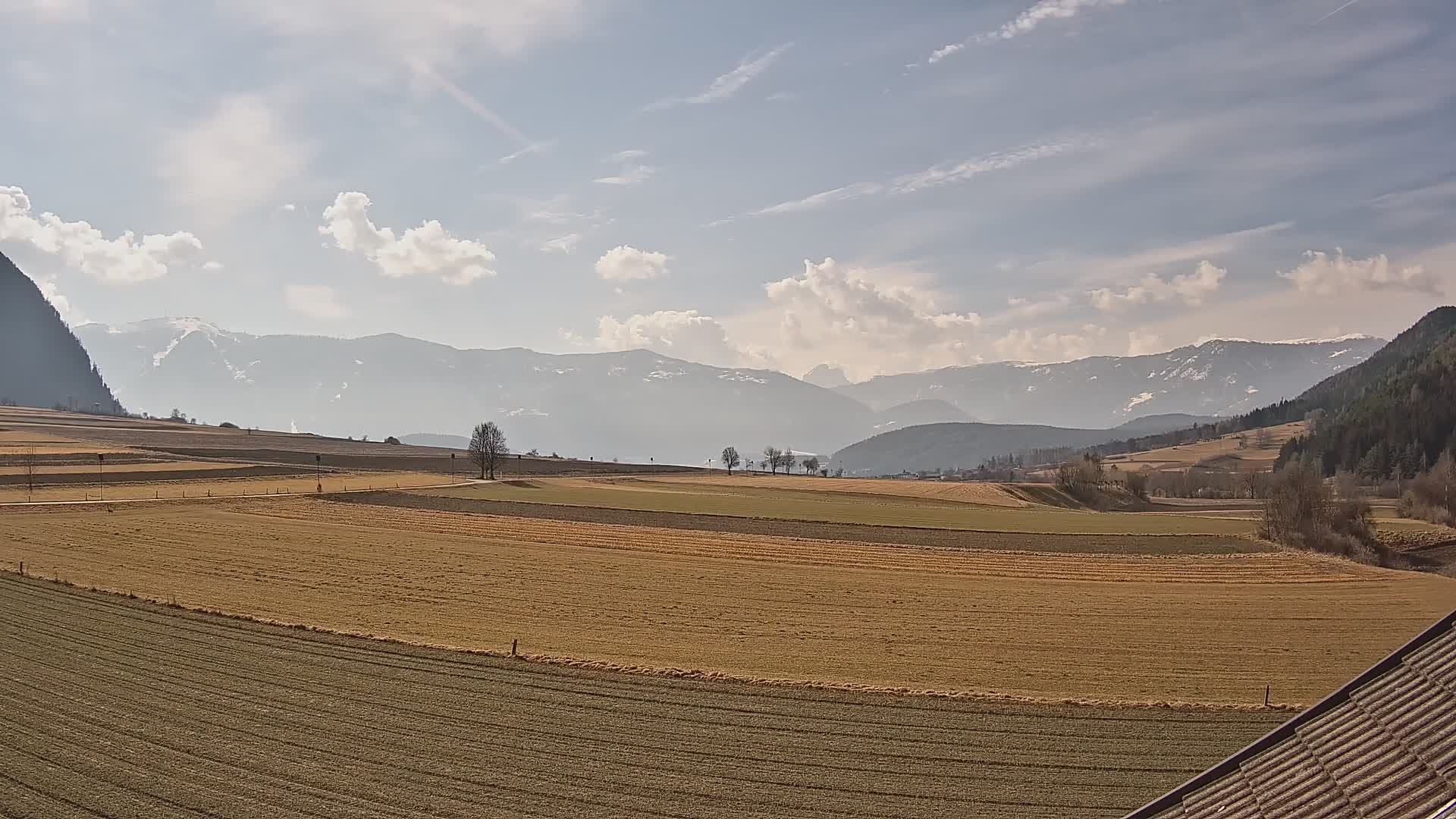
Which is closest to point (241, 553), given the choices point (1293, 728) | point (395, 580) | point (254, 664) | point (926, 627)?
point (395, 580)

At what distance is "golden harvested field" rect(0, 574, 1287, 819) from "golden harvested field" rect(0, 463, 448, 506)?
64633mm

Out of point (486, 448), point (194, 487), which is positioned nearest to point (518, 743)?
point (194, 487)

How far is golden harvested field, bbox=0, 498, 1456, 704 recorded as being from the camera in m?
28.3

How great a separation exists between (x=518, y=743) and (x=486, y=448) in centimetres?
11381

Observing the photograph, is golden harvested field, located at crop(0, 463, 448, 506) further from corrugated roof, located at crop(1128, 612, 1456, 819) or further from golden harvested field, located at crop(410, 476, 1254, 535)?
corrugated roof, located at crop(1128, 612, 1456, 819)

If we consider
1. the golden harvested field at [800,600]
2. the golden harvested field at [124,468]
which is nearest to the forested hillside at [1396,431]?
the golden harvested field at [800,600]

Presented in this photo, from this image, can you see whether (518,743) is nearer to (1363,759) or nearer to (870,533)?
(1363,759)

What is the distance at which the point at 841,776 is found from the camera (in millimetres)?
18859

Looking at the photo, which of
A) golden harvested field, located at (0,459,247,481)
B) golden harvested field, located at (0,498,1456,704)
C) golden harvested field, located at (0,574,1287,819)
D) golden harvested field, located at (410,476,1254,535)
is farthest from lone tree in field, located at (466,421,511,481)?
golden harvested field, located at (0,574,1287,819)

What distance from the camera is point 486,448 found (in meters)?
130

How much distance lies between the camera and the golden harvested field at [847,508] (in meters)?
76.8

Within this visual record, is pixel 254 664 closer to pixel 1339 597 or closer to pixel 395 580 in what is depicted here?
pixel 395 580

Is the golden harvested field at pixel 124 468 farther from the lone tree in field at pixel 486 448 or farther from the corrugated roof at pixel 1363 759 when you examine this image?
the corrugated roof at pixel 1363 759

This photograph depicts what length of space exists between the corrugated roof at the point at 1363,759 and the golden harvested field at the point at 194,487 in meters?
92.0
